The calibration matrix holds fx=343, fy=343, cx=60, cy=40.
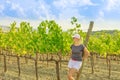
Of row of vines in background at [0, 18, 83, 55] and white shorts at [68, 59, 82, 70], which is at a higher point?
row of vines in background at [0, 18, 83, 55]

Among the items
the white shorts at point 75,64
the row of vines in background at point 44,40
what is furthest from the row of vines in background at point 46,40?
the white shorts at point 75,64

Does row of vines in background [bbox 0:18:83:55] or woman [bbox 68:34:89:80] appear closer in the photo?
woman [bbox 68:34:89:80]

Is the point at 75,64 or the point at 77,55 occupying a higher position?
the point at 77,55

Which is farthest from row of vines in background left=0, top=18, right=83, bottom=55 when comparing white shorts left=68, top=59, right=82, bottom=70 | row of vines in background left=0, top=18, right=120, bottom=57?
white shorts left=68, top=59, right=82, bottom=70

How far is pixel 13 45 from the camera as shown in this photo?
3838cm

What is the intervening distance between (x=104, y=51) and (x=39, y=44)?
8179mm

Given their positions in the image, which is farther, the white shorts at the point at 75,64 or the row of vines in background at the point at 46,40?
the row of vines in background at the point at 46,40

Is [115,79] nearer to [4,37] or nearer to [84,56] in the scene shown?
[84,56]

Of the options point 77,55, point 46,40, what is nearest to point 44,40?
point 46,40

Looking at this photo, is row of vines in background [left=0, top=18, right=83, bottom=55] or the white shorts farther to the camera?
row of vines in background [left=0, top=18, right=83, bottom=55]

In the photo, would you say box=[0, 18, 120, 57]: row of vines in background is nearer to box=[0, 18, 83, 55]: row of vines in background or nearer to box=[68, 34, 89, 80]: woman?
box=[0, 18, 83, 55]: row of vines in background

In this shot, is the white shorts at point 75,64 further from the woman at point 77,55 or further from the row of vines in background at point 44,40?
the row of vines in background at point 44,40

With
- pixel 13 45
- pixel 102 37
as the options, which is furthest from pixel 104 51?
pixel 13 45

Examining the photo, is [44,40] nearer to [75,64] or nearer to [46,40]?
[46,40]
